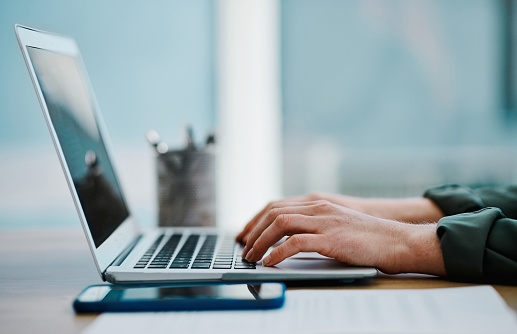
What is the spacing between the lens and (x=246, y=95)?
232 cm

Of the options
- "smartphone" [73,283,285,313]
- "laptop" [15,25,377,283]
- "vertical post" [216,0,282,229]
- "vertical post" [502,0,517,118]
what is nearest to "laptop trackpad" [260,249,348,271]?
"laptop" [15,25,377,283]

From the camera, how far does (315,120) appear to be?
2566 mm

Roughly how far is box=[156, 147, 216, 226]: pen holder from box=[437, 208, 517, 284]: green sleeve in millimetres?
569

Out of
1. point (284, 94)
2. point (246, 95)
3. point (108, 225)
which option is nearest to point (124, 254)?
point (108, 225)

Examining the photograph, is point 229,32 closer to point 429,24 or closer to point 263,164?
point 263,164

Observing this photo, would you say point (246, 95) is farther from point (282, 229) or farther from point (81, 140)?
point (282, 229)

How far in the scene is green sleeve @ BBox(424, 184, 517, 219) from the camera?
0.87m

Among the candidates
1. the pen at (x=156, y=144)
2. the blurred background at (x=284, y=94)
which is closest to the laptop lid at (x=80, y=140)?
the pen at (x=156, y=144)

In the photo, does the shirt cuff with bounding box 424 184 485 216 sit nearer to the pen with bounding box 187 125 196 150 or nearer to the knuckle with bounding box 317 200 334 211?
the knuckle with bounding box 317 200 334 211

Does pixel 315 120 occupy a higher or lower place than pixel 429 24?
lower

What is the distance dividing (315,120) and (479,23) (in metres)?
0.96

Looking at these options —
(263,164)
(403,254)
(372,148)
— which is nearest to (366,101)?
(372,148)

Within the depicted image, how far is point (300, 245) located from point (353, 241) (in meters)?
0.07

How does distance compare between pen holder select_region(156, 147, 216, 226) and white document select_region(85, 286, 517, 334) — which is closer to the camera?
white document select_region(85, 286, 517, 334)
